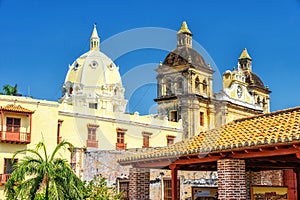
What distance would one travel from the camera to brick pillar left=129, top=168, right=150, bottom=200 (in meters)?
15.7

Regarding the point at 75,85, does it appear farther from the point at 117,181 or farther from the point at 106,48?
the point at 106,48

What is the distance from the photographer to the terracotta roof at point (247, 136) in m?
10.1

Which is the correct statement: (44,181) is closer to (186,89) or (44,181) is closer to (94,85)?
(186,89)

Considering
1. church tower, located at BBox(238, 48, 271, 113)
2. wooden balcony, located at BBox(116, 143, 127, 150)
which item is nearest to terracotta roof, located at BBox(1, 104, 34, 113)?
wooden balcony, located at BBox(116, 143, 127, 150)

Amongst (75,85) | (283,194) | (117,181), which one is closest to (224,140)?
(283,194)

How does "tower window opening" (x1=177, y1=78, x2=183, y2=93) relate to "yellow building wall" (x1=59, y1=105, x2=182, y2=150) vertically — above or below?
above

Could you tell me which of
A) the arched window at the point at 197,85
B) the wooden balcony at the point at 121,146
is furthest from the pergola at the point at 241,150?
the arched window at the point at 197,85

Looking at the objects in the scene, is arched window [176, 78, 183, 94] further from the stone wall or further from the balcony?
the stone wall

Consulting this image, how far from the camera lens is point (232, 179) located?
11094 mm

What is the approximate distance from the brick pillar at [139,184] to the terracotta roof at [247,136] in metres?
1.71

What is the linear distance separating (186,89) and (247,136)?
27.9 meters

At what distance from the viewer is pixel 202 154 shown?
38.0 ft

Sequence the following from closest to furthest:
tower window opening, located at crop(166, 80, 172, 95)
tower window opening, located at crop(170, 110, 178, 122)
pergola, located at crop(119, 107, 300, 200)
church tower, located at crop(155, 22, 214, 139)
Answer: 1. pergola, located at crop(119, 107, 300, 200)
2. church tower, located at crop(155, 22, 214, 139)
3. tower window opening, located at crop(170, 110, 178, 122)
4. tower window opening, located at crop(166, 80, 172, 95)

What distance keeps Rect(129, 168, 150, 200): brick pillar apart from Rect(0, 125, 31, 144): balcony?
1249 centimetres
